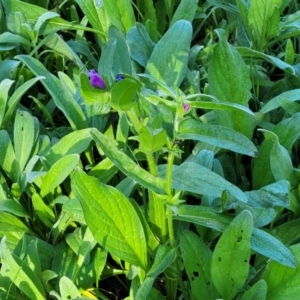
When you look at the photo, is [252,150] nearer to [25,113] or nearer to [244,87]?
[244,87]

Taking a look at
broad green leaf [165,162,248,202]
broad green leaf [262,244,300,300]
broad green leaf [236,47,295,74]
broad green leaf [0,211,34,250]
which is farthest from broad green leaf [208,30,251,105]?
broad green leaf [0,211,34,250]

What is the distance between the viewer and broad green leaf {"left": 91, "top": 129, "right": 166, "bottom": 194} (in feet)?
2.67

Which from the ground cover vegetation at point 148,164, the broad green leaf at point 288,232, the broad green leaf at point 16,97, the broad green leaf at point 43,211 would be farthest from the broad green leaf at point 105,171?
the broad green leaf at point 288,232

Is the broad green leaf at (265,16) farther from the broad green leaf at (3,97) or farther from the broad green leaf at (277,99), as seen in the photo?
the broad green leaf at (3,97)

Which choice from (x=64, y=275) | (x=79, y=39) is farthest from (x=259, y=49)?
(x=64, y=275)

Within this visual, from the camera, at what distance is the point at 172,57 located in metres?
1.16

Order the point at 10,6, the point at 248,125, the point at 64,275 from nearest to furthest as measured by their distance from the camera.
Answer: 1. the point at 64,275
2. the point at 248,125
3. the point at 10,6

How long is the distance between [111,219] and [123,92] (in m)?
0.22

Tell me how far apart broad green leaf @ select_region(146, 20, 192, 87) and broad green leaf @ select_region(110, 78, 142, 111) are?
0.35 m

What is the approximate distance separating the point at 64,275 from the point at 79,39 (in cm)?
70

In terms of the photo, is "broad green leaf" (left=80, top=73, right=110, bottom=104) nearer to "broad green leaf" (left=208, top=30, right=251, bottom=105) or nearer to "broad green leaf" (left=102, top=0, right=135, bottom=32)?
"broad green leaf" (left=208, top=30, right=251, bottom=105)

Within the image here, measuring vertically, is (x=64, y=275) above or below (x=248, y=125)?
below

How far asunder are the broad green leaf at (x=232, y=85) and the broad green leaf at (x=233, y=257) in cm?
30

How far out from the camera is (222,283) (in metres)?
0.86
